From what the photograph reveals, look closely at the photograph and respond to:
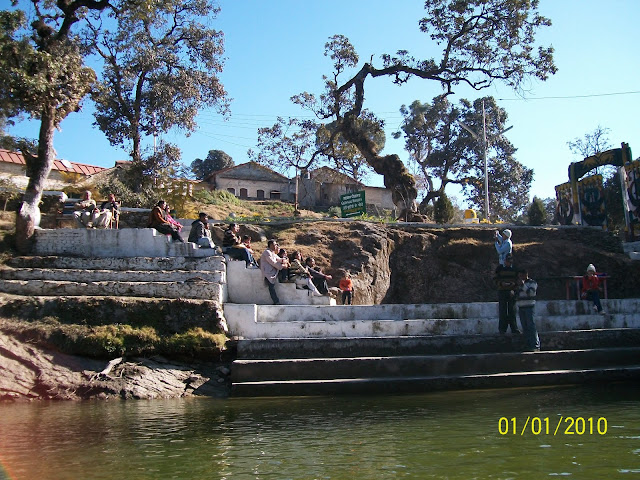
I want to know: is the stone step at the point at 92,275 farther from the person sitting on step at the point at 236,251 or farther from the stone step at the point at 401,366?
the stone step at the point at 401,366

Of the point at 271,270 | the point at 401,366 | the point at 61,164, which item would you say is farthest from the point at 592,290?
the point at 61,164

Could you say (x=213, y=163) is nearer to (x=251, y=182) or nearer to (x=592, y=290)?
(x=251, y=182)

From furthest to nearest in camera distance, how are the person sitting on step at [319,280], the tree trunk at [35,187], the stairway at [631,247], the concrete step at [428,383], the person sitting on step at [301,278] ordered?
the stairway at [631,247], the person sitting on step at [319,280], the tree trunk at [35,187], the person sitting on step at [301,278], the concrete step at [428,383]

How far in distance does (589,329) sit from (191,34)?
21722 mm

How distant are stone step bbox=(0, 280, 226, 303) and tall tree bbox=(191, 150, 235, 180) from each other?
4774 centimetres

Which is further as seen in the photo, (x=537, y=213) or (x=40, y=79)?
(x=537, y=213)

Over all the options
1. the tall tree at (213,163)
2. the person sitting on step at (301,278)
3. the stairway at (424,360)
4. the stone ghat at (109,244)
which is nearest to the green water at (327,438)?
the stairway at (424,360)

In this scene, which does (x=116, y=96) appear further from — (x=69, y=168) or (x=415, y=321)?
(x=415, y=321)

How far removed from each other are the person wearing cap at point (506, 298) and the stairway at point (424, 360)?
0.32 metres

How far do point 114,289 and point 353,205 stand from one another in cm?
1322

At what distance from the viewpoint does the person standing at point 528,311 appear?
35.7 feet

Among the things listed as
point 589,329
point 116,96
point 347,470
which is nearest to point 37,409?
point 347,470

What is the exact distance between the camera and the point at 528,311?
36.0ft

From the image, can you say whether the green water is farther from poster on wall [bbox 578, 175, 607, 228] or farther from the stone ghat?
poster on wall [bbox 578, 175, 607, 228]
